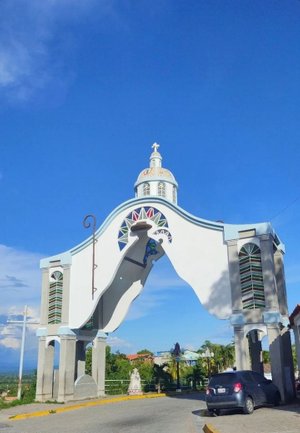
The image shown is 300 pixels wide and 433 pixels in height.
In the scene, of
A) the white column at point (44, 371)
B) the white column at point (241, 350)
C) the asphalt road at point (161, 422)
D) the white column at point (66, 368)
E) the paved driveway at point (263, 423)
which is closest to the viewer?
the paved driveway at point (263, 423)

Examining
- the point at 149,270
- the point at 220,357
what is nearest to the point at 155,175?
the point at 149,270

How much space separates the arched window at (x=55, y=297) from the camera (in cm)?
2464

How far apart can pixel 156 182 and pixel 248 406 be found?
15732 mm

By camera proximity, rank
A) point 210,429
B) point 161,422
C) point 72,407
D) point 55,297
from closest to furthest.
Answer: point 210,429 → point 161,422 → point 72,407 → point 55,297

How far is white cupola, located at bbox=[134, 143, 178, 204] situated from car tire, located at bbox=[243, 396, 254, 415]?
14.5 meters

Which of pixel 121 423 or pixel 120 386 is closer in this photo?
pixel 121 423

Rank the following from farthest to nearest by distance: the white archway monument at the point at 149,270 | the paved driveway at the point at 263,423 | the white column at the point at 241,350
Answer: the white archway monument at the point at 149,270
the white column at the point at 241,350
the paved driveway at the point at 263,423

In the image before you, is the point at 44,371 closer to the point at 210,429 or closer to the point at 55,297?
the point at 55,297

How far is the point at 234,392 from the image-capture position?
1333cm

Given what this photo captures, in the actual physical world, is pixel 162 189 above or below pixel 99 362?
above

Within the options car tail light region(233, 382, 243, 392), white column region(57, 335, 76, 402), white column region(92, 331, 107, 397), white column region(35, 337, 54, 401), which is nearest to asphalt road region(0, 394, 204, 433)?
car tail light region(233, 382, 243, 392)

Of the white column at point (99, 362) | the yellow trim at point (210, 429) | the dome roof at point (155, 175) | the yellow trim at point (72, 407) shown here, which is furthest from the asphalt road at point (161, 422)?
the dome roof at point (155, 175)

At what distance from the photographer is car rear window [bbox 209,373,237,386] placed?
13.7 m

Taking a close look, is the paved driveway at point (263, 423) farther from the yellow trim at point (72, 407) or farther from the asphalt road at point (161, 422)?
the yellow trim at point (72, 407)
